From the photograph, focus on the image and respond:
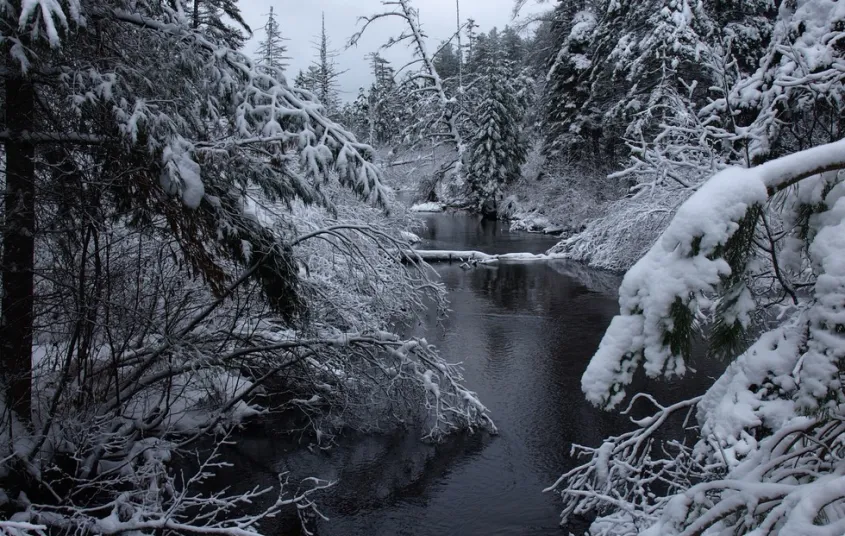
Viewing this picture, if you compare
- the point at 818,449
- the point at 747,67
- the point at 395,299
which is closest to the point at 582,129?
the point at 747,67

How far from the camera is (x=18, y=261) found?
6008 millimetres

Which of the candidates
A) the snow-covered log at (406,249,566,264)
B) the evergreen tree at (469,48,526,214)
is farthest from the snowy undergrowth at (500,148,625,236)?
the snow-covered log at (406,249,566,264)

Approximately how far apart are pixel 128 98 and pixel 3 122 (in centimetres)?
131

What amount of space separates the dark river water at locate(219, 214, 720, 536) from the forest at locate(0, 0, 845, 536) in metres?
0.40

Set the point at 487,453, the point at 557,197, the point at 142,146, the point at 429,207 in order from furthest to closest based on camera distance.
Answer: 1. the point at 429,207
2. the point at 557,197
3. the point at 487,453
4. the point at 142,146

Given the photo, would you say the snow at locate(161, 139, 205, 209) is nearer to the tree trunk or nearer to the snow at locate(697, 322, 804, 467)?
the tree trunk

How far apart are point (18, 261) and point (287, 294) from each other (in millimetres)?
2776

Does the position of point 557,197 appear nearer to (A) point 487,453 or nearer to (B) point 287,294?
(A) point 487,453

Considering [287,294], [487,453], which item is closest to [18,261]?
[287,294]

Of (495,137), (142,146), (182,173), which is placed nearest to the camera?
(182,173)

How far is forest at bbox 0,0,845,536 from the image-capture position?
1.88m

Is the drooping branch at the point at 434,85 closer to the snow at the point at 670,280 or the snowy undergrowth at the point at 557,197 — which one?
the snowy undergrowth at the point at 557,197

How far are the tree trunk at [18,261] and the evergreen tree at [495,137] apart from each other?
34721 mm

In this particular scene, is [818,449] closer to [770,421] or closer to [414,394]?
[770,421]
